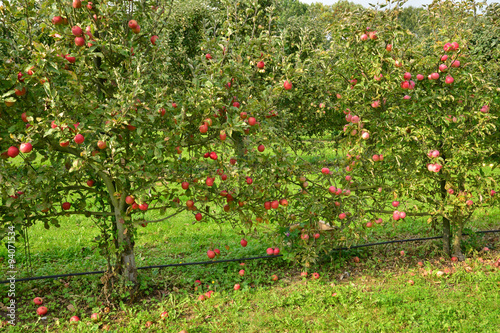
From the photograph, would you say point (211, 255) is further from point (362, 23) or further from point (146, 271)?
point (362, 23)

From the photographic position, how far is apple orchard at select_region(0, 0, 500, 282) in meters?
2.95

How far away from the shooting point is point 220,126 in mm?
3246

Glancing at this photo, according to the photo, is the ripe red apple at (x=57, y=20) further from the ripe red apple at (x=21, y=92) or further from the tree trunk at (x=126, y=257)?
the tree trunk at (x=126, y=257)

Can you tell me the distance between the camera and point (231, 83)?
3.53 meters

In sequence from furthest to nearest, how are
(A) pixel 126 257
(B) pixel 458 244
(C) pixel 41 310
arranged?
(B) pixel 458 244 < (A) pixel 126 257 < (C) pixel 41 310

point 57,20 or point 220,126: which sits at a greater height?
point 57,20

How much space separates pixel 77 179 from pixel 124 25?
144 cm

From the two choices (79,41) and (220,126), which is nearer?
(79,41)

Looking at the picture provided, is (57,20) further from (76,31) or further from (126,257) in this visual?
(126,257)

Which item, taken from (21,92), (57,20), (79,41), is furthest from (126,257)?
(57,20)

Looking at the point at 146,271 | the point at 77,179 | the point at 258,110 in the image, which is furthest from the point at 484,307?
the point at 77,179

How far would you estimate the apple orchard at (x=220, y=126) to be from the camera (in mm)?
2953

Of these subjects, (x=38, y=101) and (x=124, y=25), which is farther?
(x=124, y=25)

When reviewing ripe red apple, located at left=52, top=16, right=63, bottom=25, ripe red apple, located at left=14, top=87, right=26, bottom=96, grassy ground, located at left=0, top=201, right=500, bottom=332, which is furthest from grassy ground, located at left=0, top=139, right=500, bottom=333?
ripe red apple, located at left=52, top=16, right=63, bottom=25
